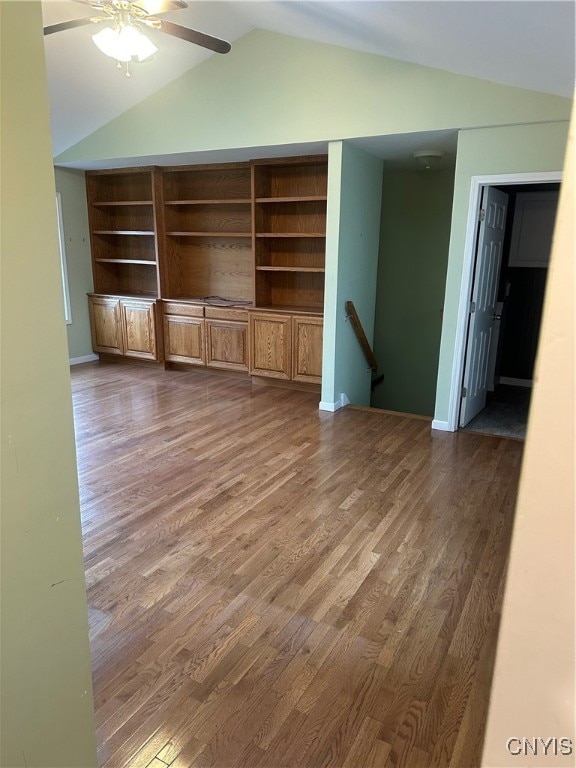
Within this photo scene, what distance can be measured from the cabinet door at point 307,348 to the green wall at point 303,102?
1701 mm

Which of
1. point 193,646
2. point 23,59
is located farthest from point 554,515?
point 193,646

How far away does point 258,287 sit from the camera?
575 centimetres

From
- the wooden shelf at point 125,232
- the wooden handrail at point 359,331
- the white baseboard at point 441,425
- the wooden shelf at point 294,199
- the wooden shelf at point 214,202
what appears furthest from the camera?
the wooden shelf at point 125,232

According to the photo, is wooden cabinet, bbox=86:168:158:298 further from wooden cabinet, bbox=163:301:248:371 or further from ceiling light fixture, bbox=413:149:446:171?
ceiling light fixture, bbox=413:149:446:171

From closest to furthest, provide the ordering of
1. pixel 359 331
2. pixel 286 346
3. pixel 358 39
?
pixel 358 39 < pixel 359 331 < pixel 286 346

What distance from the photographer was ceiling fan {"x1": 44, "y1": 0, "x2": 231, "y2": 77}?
2547mm

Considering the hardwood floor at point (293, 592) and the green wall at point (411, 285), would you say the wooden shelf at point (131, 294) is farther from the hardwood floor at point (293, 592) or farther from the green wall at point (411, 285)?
the green wall at point (411, 285)

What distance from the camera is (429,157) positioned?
4.70 m

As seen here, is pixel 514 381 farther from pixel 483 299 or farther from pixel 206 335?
pixel 206 335

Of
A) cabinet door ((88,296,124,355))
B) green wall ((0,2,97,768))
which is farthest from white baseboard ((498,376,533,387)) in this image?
green wall ((0,2,97,768))

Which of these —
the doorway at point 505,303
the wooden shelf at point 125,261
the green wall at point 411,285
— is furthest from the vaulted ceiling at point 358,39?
the green wall at point 411,285

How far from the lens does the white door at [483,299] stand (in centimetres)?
418

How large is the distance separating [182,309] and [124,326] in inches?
37.1
